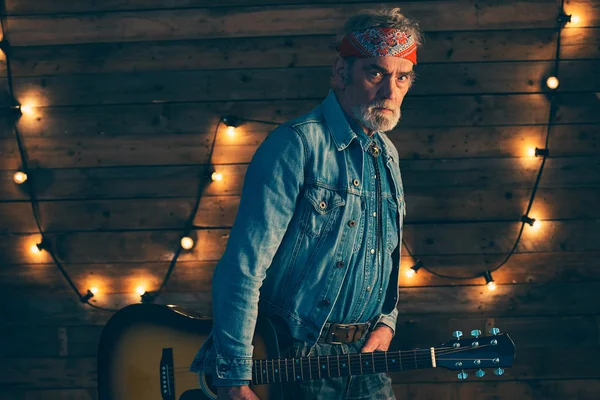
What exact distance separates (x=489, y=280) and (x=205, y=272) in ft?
4.76

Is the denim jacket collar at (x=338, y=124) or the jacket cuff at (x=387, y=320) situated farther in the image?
the jacket cuff at (x=387, y=320)

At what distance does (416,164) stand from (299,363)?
1511 millimetres

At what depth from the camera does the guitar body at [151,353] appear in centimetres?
237

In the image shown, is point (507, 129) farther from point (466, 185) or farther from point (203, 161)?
point (203, 161)

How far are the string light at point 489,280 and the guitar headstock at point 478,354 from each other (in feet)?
3.58

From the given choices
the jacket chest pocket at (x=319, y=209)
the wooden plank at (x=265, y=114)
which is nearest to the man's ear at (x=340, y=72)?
the jacket chest pocket at (x=319, y=209)

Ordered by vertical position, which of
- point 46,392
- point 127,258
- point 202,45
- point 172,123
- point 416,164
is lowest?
point 46,392

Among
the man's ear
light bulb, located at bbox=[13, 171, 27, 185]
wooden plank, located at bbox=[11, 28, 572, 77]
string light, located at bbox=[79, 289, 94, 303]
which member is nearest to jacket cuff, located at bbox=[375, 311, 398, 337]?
the man's ear

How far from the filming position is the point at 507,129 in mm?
3160

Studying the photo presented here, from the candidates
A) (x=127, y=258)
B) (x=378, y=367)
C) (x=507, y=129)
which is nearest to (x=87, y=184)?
(x=127, y=258)

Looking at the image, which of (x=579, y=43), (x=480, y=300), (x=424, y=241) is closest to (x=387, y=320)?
(x=424, y=241)

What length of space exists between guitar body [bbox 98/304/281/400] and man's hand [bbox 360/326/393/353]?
2.11 feet

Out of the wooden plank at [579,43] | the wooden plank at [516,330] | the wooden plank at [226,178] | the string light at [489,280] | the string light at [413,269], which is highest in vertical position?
the wooden plank at [579,43]

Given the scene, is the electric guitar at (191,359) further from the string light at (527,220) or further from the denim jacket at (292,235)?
the string light at (527,220)
